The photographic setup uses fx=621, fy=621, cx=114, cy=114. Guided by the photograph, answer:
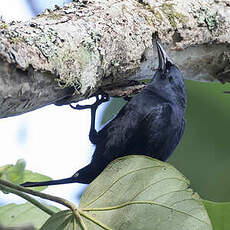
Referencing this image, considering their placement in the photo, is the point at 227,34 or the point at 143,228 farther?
the point at 227,34

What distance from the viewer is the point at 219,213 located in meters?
2.33

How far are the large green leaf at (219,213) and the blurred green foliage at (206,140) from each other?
4.49 feet

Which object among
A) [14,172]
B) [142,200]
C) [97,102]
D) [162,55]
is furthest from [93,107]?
[14,172]

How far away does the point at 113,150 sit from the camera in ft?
10.6

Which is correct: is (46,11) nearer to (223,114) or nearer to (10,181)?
(10,181)

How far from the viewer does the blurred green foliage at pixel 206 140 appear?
377cm

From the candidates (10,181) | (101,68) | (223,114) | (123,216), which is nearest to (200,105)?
(223,114)

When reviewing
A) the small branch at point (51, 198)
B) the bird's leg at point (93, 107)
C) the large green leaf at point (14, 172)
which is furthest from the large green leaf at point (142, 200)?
the bird's leg at point (93, 107)

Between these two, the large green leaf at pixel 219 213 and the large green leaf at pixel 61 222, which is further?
the large green leaf at pixel 219 213

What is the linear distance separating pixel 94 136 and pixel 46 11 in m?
1.09

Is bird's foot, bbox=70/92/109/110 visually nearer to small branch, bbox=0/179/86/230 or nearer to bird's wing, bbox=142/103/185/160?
bird's wing, bbox=142/103/185/160

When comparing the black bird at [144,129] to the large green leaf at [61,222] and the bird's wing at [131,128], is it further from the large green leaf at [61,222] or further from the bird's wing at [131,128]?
the large green leaf at [61,222]

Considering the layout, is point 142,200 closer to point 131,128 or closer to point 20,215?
point 20,215

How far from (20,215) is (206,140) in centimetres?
181
